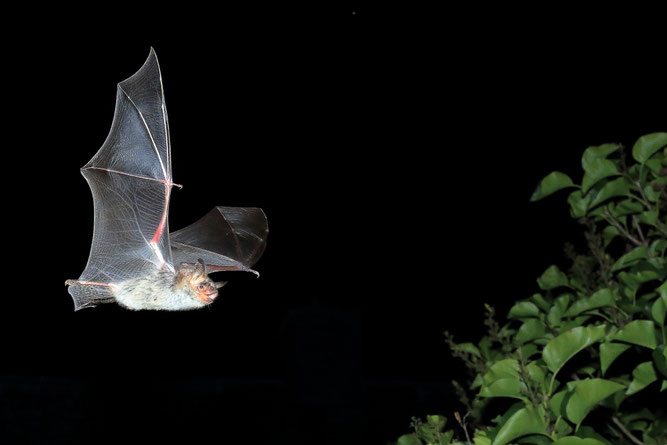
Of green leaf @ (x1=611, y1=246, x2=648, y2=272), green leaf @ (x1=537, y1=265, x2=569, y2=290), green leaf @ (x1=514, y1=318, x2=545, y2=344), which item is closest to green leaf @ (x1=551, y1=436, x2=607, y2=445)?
green leaf @ (x1=514, y1=318, x2=545, y2=344)

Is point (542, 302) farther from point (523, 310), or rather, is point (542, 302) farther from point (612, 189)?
point (612, 189)

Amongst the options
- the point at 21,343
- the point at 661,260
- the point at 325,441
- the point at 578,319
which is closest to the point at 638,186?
the point at 661,260

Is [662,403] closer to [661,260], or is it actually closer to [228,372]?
[661,260]

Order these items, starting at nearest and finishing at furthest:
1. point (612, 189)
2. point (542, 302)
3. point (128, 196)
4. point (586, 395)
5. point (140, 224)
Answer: point (586, 395) → point (140, 224) → point (128, 196) → point (612, 189) → point (542, 302)

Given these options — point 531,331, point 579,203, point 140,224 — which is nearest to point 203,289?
point 140,224

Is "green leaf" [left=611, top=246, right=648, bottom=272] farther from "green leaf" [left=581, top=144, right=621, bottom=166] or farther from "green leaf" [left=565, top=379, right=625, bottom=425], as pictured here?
"green leaf" [left=565, top=379, right=625, bottom=425]

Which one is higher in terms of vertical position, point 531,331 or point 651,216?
point 651,216

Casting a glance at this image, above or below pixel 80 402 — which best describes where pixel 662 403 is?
above

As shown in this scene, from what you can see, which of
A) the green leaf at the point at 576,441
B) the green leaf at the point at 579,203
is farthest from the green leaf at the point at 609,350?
the green leaf at the point at 579,203
